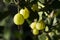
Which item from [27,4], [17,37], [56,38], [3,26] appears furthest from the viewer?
[17,37]

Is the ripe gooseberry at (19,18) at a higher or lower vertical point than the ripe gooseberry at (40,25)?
higher

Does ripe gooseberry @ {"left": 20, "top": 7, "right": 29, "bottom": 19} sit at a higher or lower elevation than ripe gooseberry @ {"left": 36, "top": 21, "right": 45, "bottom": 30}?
higher

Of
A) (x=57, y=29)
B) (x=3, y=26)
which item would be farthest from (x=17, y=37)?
(x=57, y=29)

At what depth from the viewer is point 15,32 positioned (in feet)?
Answer: 6.75

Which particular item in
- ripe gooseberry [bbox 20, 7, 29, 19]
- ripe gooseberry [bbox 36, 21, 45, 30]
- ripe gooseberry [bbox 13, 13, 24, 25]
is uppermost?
ripe gooseberry [bbox 20, 7, 29, 19]

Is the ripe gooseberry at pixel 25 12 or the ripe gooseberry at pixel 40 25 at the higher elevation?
the ripe gooseberry at pixel 25 12

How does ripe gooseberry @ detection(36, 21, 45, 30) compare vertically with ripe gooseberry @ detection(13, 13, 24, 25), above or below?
below

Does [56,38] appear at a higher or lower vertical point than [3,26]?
lower

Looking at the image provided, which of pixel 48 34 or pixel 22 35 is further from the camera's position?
pixel 22 35

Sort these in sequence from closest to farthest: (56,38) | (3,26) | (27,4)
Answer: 1. (27,4)
2. (56,38)
3. (3,26)

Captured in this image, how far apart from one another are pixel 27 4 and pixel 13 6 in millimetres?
102

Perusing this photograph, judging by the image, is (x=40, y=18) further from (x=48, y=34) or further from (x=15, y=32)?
(x=15, y=32)

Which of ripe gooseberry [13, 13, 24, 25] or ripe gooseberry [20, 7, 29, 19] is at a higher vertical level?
ripe gooseberry [20, 7, 29, 19]

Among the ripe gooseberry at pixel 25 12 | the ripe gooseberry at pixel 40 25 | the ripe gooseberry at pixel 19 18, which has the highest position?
the ripe gooseberry at pixel 25 12
